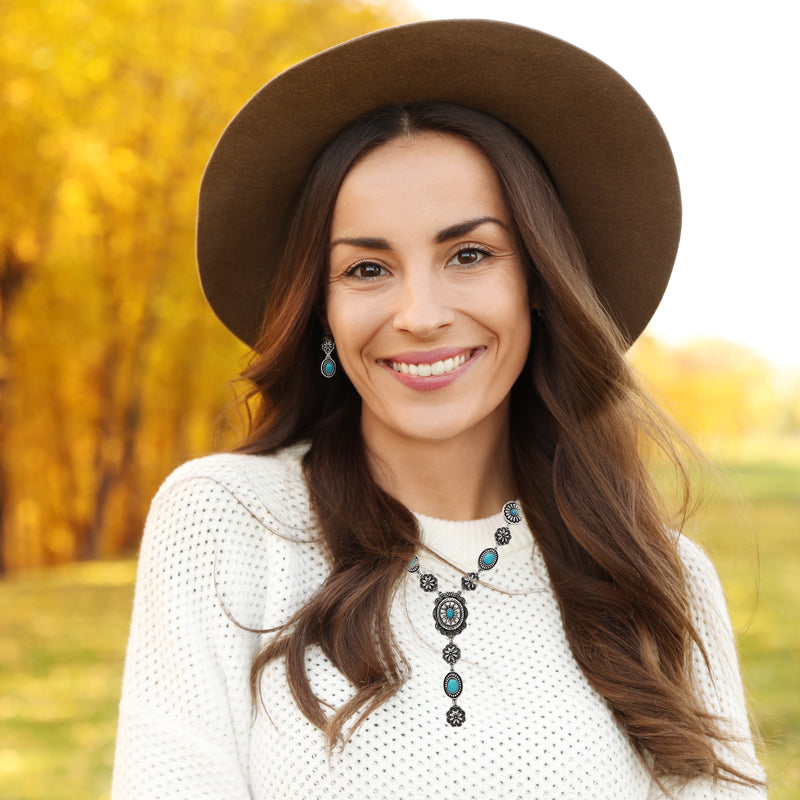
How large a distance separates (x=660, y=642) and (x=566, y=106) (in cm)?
123

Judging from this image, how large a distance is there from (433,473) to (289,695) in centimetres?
69

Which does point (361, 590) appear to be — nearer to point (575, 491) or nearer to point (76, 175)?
point (575, 491)

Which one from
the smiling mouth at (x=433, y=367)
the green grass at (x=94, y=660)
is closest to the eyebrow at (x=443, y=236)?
the smiling mouth at (x=433, y=367)

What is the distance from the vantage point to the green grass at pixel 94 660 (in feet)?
18.3

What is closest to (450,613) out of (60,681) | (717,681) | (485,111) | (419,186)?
(717,681)

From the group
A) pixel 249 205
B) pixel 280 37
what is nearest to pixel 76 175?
pixel 280 37

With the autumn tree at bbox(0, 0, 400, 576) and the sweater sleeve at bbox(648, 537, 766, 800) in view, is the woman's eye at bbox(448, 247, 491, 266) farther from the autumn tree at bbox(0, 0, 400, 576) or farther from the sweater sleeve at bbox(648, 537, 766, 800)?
the autumn tree at bbox(0, 0, 400, 576)

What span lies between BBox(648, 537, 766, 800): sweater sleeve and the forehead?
38.4 inches

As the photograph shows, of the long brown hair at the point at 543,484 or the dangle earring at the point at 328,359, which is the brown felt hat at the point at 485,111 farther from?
the dangle earring at the point at 328,359

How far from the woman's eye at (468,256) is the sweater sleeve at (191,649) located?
0.69 metres

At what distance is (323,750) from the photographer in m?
1.92

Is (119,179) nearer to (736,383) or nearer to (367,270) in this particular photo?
(367,270)

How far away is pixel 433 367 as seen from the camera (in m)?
2.18

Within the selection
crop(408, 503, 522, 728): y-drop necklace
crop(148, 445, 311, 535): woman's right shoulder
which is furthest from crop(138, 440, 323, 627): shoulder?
crop(408, 503, 522, 728): y-drop necklace
